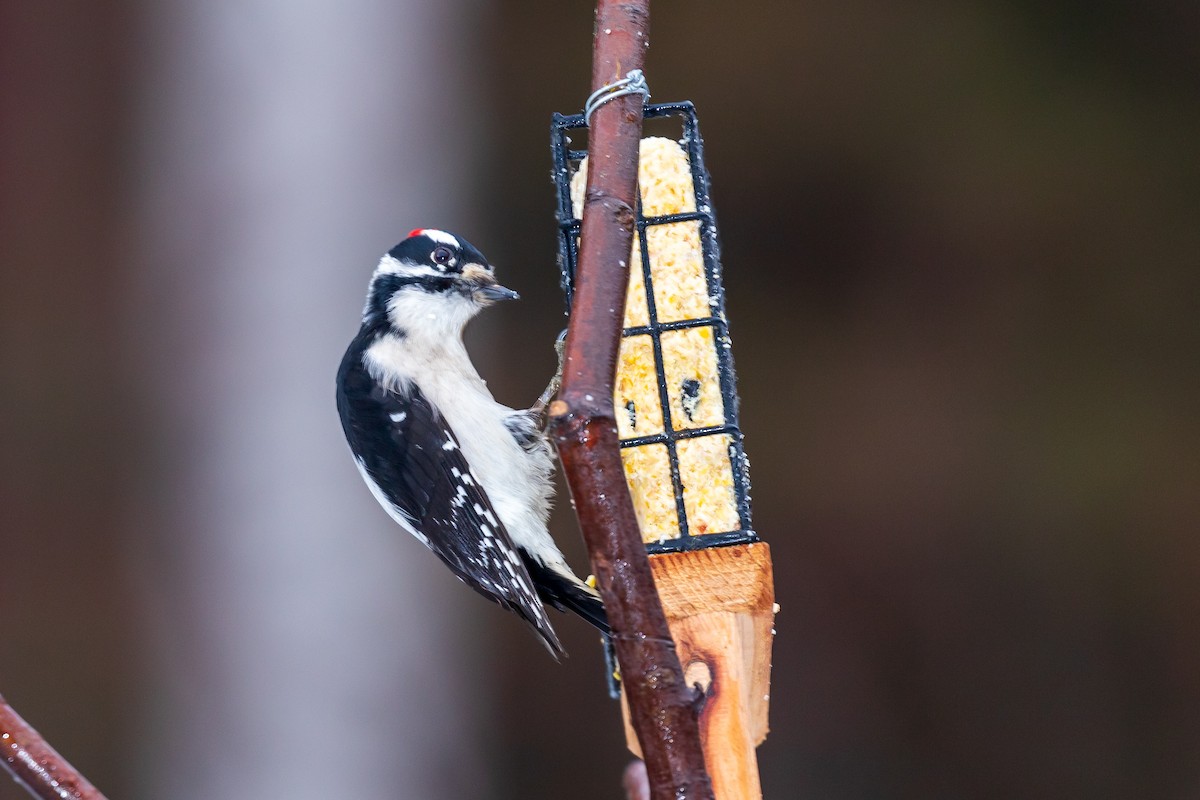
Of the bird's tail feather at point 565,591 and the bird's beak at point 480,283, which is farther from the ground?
the bird's beak at point 480,283

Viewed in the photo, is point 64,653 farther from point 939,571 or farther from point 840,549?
point 939,571

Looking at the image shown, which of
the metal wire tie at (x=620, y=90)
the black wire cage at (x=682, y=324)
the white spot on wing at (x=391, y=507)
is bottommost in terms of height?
the white spot on wing at (x=391, y=507)

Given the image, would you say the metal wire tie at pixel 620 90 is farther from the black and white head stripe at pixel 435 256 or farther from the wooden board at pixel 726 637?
the black and white head stripe at pixel 435 256

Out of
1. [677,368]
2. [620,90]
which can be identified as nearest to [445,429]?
[677,368]

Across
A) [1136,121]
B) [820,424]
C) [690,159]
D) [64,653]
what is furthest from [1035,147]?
[64,653]

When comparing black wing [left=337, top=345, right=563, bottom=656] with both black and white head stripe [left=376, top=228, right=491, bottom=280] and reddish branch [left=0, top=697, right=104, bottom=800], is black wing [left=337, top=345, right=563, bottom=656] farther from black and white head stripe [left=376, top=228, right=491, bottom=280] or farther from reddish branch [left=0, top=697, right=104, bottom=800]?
reddish branch [left=0, top=697, right=104, bottom=800]

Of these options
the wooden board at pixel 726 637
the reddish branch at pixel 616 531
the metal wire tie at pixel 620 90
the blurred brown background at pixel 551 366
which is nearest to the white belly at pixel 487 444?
the wooden board at pixel 726 637

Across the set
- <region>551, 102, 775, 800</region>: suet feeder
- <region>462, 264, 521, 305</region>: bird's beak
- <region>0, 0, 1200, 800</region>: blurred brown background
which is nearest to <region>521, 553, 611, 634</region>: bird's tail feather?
<region>551, 102, 775, 800</region>: suet feeder
